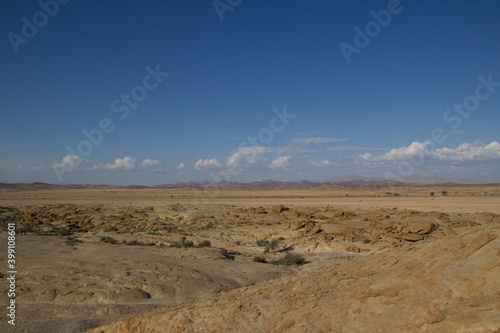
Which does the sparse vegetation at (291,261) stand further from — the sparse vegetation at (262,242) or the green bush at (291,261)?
the sparse vegetation at (262,242)

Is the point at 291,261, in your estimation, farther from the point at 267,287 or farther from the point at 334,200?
the point at 334,200

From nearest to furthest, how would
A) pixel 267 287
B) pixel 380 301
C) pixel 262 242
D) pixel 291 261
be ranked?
pixel 380 301 → pixel 267 287 → pixel 291 261 → pixel 262 242

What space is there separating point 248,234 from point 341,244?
761 cm

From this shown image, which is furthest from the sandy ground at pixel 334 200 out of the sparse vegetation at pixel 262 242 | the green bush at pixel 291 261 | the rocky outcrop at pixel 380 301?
the rocky outcrop at pixel 380 301

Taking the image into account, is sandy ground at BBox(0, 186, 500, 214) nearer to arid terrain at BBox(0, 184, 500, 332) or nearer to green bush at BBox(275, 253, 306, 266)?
arid terrain at BBox(0, 184, 500, 332)

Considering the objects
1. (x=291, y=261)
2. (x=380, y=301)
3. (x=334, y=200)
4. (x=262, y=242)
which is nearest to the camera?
(x=380, y=301)

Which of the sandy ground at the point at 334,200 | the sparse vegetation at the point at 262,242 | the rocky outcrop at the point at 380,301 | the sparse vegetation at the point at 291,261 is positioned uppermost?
the rocky outcrop at the point at 380,301

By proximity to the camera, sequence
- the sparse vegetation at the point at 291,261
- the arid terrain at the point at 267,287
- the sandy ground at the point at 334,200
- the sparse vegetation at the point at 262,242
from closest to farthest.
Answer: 1. the arid terrain at the point at 267,287
2. the sparse vegetation at the point at 291,261
3. the sparse vegetation at the point at 262,242
4. the sandy ground at the point at 334,200

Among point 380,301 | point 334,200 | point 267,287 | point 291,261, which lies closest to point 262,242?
point 291,261

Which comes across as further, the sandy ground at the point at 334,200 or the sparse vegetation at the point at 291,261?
the sandy ground at the point at 334,200

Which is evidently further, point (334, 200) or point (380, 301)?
point (334, 200)

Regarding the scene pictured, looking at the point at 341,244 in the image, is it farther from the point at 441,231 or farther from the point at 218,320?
the point at 218,320

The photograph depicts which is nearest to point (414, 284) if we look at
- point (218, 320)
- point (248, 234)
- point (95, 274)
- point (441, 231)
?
point (218, 320)

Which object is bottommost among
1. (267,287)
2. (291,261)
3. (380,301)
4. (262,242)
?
(262,242)
